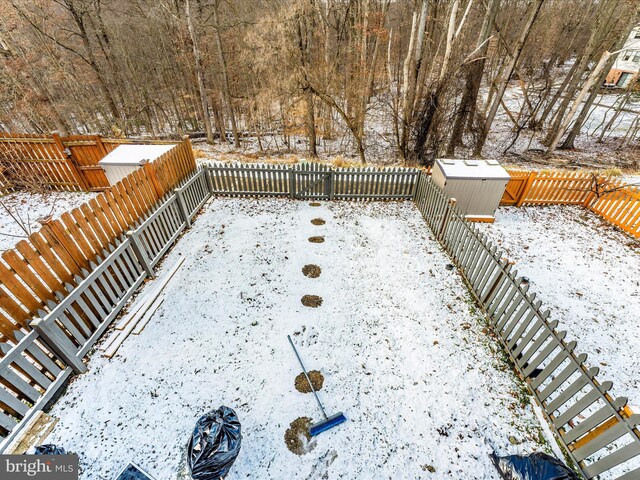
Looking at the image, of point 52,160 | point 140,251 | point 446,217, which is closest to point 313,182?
point 446,217

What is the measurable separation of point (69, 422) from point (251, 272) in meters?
3.34

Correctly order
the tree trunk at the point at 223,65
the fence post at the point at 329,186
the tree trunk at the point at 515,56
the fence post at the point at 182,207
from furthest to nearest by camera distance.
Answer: the tree trunk at the point at 223,65 → the tree trunk at the point at 515,56 → the fence post at the point at 329,186 → the fence post at the point at 182,207

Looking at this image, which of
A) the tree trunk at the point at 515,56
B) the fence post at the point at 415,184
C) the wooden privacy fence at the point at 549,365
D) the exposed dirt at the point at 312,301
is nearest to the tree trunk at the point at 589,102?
the tree trunk at the point at 515,56

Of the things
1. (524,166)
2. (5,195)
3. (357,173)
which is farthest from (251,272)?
(524,166)

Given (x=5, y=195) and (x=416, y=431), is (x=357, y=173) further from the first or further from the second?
(x=5, y=195)

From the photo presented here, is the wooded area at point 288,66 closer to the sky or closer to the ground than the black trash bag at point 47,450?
closer to the sky

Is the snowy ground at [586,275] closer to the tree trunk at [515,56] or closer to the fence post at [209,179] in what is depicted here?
the tree trunk at [515,56]

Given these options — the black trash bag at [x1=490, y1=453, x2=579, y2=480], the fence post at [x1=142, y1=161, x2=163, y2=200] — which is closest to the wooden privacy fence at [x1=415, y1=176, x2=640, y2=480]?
the black trash bag at [x1=490, y1=453, x2=579, y2=480]

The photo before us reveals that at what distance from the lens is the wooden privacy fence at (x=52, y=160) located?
802 centimetres

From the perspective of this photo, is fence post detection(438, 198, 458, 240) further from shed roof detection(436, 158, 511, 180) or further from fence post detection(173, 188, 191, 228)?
fence post detection(173, 188, 191, 228)

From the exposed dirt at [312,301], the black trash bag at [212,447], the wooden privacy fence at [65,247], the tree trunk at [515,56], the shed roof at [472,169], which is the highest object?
the tree trunk at [515,56]

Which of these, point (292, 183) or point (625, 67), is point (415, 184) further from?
point (625, 67)

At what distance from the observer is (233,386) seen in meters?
3.88

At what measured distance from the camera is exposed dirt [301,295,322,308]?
16.8ft
